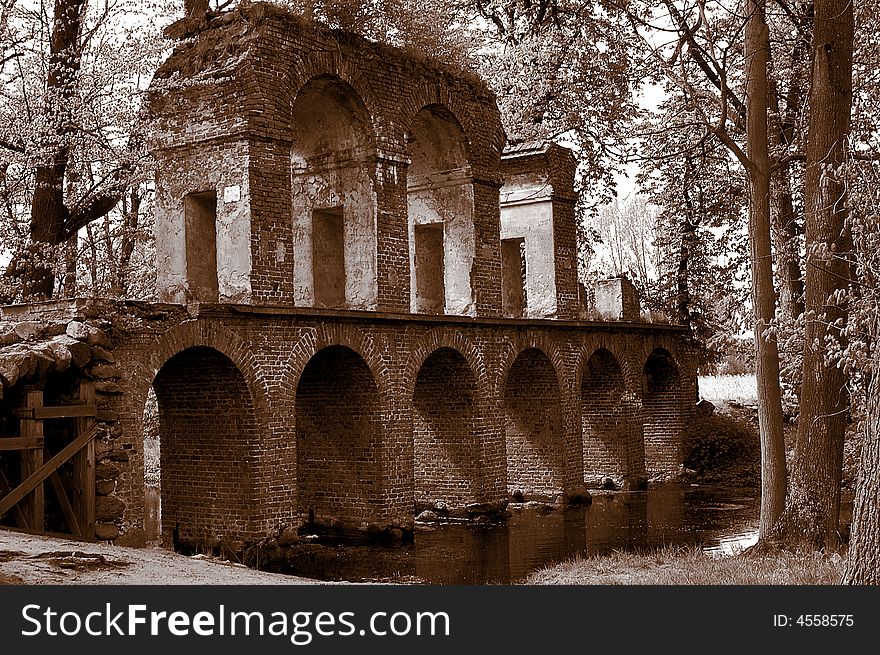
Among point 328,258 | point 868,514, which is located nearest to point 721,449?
point 328,258

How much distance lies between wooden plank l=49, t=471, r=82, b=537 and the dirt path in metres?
1.96

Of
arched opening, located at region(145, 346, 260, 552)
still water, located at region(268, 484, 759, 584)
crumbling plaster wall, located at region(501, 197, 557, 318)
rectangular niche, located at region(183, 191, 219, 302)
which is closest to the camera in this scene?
still water, located at region(268, 484, 759, 584)

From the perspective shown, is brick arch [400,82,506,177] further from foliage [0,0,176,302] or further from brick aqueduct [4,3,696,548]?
foliage [0,0,176,302]

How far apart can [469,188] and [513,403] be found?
4535mm

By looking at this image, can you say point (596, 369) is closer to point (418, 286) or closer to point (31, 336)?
point (418, 286)

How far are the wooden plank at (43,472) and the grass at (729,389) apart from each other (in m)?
18.6

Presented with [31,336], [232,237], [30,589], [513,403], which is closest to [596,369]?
[513,403]

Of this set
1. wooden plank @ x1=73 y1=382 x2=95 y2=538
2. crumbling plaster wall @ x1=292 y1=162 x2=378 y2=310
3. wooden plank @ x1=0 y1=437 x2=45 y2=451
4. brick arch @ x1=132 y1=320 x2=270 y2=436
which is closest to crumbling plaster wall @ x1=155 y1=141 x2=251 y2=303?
brick arch @ x1=132 y1=320 x2=270 y2=436

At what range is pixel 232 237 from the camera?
15070 millimetres

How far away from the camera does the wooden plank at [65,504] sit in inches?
453

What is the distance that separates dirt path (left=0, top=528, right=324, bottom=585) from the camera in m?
7.59

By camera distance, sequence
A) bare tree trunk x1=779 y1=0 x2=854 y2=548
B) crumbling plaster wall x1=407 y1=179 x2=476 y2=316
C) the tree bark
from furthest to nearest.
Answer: crumbling plaster wall x1=407 y1=179 x2=476 y2=316
the tree bark
bare tree trunk x1=779 y1=0 x2=854 y2=548

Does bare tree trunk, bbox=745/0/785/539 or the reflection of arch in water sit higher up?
bare tree trunk, bbox=745/0/785/539

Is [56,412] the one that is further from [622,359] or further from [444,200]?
[622,359]
